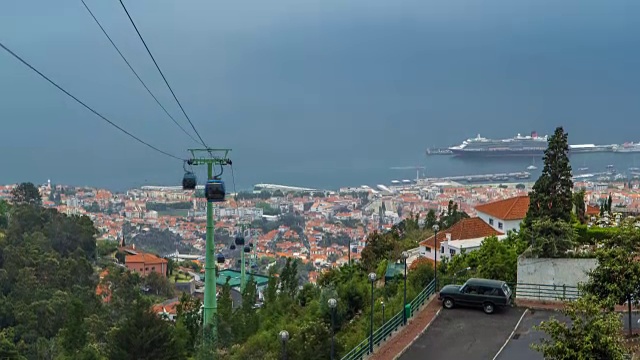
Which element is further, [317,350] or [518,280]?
[518,280]

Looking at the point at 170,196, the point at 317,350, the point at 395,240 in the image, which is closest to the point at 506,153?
the point at 170,196

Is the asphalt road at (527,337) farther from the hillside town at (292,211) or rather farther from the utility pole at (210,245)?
the hillside town at (292,211)

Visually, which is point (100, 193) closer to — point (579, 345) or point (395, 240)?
point (395, 240)

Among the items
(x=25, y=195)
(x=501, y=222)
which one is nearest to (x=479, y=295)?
(x=501, y=222)

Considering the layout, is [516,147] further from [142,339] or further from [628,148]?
[142,339]

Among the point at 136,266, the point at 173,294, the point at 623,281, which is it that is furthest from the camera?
the point at 136,266

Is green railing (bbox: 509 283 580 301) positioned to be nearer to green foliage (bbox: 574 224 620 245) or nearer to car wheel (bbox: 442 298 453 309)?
car wheel (bbox: 442 298 453 309)
